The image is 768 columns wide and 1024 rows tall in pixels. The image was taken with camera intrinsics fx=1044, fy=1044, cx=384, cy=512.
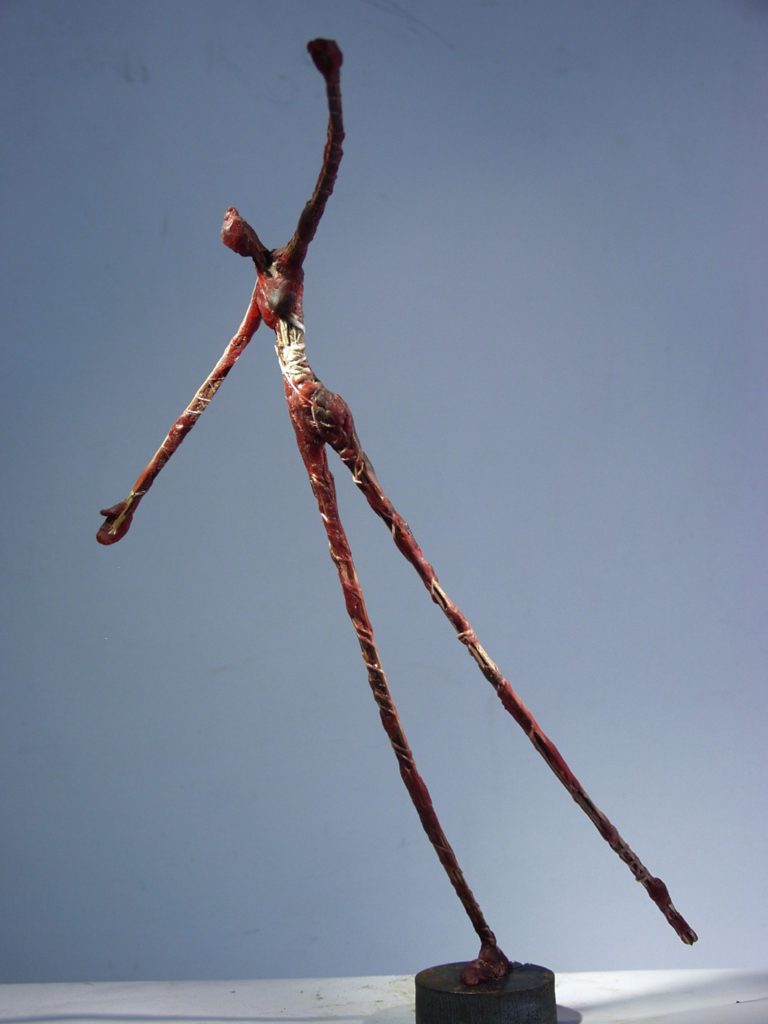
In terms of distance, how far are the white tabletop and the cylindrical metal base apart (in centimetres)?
20

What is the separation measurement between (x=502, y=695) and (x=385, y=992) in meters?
0.86

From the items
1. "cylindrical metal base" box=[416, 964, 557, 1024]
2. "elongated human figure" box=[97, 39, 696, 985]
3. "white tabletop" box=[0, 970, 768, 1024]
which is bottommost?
"white tabletop" box=[0, 970, 768, 1024]

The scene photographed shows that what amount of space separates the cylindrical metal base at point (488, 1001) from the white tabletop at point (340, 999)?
0.67 feet

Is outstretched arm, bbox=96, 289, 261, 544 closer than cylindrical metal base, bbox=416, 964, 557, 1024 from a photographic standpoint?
No

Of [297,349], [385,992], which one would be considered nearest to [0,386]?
[297,349]

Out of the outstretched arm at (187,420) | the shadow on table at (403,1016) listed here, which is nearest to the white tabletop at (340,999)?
the shadow on table at (403,1016)

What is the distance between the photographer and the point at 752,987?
216 cm

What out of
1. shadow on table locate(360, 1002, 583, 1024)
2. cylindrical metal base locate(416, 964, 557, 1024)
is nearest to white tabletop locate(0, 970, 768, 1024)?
shadow on table locate(360, 1002, 583, 1024)

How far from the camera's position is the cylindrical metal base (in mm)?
1791

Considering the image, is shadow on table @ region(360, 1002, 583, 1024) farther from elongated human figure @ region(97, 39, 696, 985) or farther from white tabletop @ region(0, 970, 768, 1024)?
elongated human figure @ region(97, 39, 696, 985)

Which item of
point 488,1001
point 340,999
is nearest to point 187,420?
point 488,1001

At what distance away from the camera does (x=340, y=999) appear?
7.41ft

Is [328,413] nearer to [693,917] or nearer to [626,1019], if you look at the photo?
[626,1019]

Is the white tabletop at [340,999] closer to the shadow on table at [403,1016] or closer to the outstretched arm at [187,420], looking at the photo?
the shadow on table at [403,1016]
